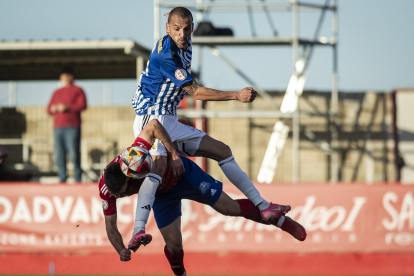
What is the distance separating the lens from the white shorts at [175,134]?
5895 millimetres

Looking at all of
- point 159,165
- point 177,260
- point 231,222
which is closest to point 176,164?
point 159,165

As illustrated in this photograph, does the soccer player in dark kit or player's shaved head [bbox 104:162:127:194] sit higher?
player's shaved head [bbox 104:162:127:194]

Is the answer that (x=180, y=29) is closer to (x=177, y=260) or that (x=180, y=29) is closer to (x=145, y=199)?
(x=145, y=199)

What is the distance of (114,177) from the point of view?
543cm

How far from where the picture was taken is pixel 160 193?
6.41 meters

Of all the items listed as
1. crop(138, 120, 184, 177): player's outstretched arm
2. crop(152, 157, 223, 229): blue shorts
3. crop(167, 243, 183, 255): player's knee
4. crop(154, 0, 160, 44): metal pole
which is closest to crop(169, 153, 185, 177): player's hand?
crop(138, 120, 184, 177): player's outstretched arm

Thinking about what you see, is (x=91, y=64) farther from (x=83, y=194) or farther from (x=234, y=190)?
(x=234, y=190)

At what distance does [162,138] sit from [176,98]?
0.53 metres

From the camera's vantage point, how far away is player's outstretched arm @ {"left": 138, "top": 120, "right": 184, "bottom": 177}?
5680 millimetres

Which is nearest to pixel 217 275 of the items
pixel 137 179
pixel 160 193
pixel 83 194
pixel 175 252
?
pixel 83 194

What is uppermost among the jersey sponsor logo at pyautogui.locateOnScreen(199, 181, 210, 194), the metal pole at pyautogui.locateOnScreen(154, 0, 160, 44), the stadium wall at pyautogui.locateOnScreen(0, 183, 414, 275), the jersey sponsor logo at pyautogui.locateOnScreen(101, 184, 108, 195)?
the metal pole at pyautogui.locateOnScreen(154, 0, 160, 44)

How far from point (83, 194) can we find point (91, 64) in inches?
202

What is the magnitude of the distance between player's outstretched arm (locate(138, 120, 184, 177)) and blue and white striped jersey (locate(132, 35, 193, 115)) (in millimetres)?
265

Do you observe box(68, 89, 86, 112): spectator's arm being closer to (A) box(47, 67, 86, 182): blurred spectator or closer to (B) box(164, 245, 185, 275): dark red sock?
(A) box(47, 67, 86, 182): blurred spectator
